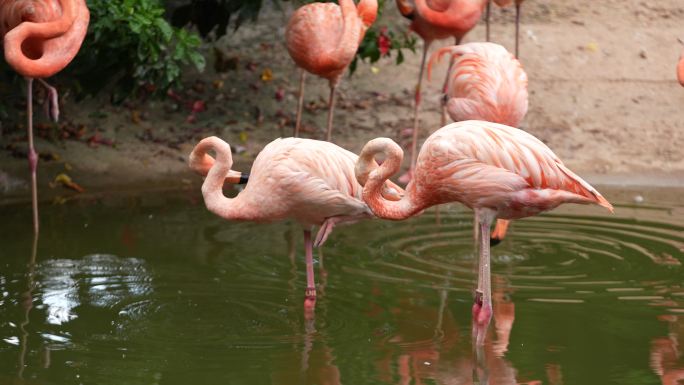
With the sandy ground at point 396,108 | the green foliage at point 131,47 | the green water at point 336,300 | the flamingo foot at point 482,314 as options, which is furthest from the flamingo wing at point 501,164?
the sandy ground at point 396,108

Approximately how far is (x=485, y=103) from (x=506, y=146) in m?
1.70

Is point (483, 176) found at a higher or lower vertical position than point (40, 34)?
lower

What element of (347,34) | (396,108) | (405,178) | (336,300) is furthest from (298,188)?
(396,108)

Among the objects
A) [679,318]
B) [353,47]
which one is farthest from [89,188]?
[679,318]

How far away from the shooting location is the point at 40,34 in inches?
262

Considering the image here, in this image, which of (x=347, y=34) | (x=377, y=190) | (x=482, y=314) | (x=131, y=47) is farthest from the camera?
(x=347, y=34)

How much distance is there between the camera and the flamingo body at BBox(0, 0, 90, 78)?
657 cm

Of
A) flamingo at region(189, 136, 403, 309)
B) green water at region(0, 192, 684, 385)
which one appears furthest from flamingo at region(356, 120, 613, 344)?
green water at region(0, 192, 684, 385)

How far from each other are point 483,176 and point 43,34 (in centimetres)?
298

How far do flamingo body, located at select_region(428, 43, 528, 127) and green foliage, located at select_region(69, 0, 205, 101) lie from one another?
1680 millimetres

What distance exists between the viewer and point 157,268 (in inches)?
235

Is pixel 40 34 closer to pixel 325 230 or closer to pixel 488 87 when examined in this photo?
pixel 325 230

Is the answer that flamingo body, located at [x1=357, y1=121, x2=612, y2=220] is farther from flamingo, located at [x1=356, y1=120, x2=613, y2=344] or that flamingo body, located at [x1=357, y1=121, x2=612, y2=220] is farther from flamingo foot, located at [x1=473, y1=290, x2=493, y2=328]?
flamingo foot, located at [x1=473, y1=290, x2=493, y2=328]

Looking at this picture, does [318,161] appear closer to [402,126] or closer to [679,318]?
[679,318]
